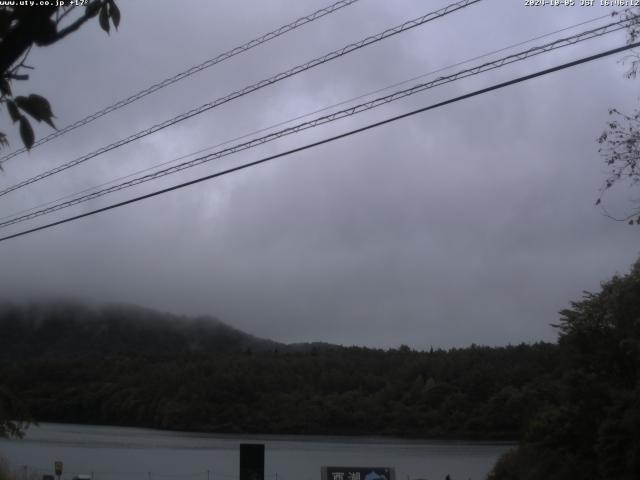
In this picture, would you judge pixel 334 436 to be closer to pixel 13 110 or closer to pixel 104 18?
pixel 104 18

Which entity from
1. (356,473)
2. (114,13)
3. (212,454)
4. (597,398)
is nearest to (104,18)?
(114,13)

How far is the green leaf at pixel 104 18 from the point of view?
4.00 m

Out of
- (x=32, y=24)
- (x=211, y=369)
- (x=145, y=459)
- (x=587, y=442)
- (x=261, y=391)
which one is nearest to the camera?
(x=32, y=24)

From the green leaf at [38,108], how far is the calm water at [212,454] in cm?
3013

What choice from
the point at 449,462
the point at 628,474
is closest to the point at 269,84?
the point at 628,474

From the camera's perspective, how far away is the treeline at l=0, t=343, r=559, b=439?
3672cm

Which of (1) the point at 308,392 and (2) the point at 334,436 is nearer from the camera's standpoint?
(2) the point at 334,436

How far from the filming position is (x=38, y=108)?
3.69m

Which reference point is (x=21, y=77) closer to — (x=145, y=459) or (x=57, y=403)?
(x=57, y=403)

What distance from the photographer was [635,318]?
18422 millimetres

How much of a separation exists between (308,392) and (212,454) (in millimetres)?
7877

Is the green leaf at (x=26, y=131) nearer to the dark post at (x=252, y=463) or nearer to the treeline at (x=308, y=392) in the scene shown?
the dark post at (x=252, y=463)

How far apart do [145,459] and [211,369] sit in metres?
11.1

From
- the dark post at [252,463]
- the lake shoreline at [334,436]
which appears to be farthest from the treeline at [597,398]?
the lake shoreline at [334,436]
